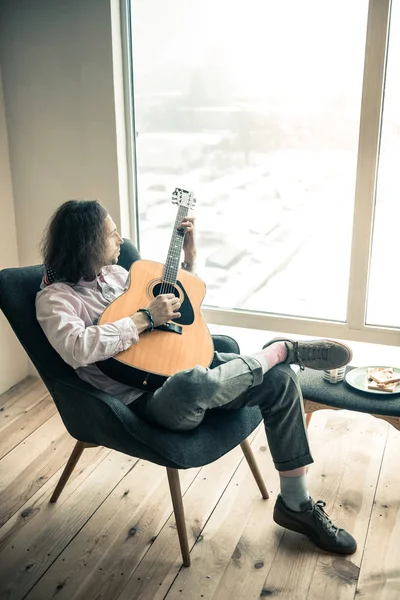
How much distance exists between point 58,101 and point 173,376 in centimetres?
151

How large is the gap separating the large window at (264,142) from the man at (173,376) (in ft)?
2.53

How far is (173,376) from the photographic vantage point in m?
1.74

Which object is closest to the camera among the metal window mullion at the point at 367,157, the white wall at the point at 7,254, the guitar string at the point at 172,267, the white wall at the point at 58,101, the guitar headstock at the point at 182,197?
the guitar string at the point at 172,267

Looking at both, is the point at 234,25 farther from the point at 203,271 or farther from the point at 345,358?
the point at 345,358

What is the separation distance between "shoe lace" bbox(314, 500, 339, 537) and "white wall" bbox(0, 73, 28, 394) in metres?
1.67

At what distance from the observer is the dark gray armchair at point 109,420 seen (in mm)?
1699

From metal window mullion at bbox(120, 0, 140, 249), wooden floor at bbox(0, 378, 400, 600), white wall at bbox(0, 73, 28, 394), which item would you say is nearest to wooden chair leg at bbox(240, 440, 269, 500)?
wooden floor at bbox(0, 378, 400, 600)

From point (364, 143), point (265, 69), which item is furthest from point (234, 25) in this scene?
point (364, 143)

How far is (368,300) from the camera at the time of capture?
8.52 feet

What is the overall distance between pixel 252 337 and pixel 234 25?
4.42 ft

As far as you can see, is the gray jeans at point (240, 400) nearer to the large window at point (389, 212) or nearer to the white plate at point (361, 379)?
the white plate at point (361, 379)

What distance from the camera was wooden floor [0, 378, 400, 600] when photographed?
5.83ft

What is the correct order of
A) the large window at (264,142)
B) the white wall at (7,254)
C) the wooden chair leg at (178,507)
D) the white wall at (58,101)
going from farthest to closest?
the white wall at (7,254)
the white wall at (58,101)
the large window at (264,142)
the wooden chair leg at (178,507)

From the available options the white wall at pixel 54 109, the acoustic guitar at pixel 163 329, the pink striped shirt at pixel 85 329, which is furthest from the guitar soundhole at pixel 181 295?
the white wall at pixel 54 109
